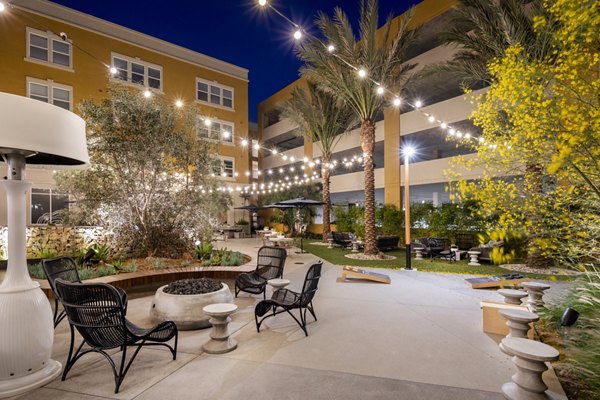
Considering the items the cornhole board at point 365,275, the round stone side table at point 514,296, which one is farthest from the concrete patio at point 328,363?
the cornhole board at point 365,275

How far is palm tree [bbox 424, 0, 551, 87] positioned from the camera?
9273 mm

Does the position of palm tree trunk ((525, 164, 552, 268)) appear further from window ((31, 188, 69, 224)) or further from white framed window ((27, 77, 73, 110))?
white framed window ((27, 77, 73, 110))

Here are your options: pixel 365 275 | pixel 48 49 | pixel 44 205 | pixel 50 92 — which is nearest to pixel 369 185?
pixel 365 275

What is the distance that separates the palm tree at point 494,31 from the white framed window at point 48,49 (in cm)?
1909

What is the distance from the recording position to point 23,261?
3164 millimetres

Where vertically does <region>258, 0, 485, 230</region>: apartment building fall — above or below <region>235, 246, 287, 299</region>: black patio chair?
above

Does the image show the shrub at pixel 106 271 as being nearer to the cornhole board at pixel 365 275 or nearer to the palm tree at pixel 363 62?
the cornhole board at pixel 365 275

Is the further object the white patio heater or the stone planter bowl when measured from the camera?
the stone planter bowl

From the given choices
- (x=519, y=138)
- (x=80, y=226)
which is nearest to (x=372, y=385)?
(x=519, y=138)

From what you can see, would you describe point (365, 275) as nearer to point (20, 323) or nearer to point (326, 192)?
point (20, 323)

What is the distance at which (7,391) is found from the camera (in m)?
2.83

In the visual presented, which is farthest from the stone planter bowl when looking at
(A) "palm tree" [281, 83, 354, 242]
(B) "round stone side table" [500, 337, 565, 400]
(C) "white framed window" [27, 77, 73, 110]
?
(C) "white framed window" [27, 77, 73, 110]

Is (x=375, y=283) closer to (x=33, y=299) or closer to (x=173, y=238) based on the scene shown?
(x=173, y=238)

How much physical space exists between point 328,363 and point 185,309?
2353 millimetres
